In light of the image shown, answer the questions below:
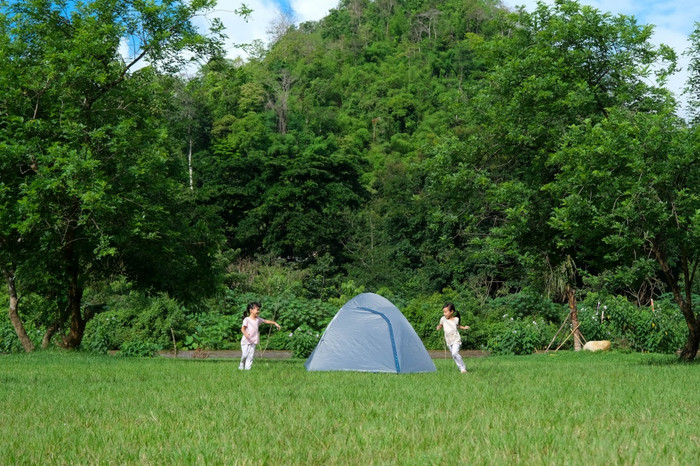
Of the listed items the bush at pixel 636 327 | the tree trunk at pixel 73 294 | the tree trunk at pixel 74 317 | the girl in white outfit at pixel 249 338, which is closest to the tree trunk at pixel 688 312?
the bush at pixel 636 327

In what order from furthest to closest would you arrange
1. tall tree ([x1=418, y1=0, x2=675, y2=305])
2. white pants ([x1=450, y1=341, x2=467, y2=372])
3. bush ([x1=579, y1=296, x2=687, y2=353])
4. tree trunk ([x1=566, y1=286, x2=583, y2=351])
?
tree trunk ([x1=566, y1=286, x2=583, y2=351]) → bush ([x1=579, y1=296, x2=687, y2=353]) → tall tree ([x1=418, y1=0, x2=675, y2=305]) → white pants ([x1=450, y1=341, x2=467, y2=372])

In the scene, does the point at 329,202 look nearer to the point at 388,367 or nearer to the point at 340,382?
the point at 388,367

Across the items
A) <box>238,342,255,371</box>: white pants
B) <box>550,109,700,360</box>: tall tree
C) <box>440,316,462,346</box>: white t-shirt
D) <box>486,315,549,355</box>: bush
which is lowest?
<box>486,315,549,355</box>: bush

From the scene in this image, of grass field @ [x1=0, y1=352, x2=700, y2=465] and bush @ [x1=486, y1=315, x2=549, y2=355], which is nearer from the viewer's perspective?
grass field @ [x1=0, y1=352, x2=700, y2=465]

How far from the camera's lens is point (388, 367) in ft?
54.1

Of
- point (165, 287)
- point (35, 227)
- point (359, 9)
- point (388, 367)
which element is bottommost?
point (388, 367)

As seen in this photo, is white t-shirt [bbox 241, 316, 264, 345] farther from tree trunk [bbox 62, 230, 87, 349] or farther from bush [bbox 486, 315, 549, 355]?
bush [bbox 486, 315, 549, 355]

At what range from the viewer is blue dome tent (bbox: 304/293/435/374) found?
54.7 ft

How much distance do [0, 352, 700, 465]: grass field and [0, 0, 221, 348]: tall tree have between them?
632 centimetres

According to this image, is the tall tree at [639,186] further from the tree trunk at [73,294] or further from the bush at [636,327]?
the tree trunk at [73,294]

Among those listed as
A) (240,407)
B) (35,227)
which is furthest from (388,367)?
(35,227)

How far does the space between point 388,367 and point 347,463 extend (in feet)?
36.8

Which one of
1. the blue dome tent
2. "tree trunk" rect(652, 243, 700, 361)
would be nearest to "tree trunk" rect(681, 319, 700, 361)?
"tree trunk" rect(652, 243, 700, 361)

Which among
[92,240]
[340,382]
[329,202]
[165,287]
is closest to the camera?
[340,382]
